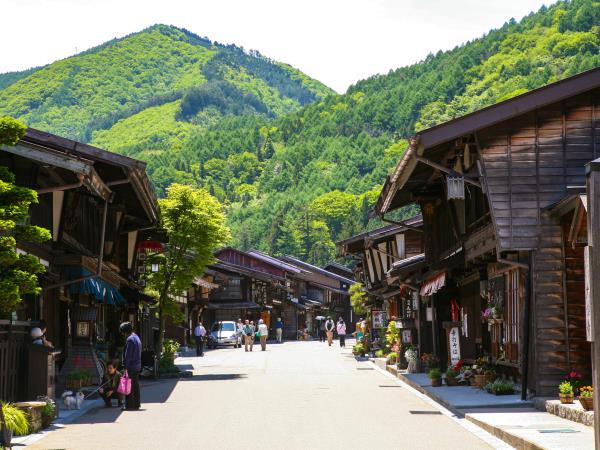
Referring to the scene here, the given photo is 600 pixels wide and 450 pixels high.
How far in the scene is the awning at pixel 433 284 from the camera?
86.5 feet

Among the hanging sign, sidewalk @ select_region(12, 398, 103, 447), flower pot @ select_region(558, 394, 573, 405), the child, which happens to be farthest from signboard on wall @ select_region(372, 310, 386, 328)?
flower pot @ select_region(558, 394, 573, 405)

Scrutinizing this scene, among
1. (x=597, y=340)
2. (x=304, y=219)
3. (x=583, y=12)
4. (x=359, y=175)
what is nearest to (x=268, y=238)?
(x=304, y=219)

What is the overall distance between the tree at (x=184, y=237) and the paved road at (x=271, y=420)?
225 inches

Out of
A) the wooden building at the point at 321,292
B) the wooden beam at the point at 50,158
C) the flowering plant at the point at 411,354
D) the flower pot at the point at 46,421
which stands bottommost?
the flower pot at the point at 46,421

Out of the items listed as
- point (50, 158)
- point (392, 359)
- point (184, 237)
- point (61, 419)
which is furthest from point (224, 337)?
point (50, 158)

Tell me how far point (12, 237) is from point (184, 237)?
68.4ft

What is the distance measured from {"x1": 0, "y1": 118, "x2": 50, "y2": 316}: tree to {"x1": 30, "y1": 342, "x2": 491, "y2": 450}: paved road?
234 cm

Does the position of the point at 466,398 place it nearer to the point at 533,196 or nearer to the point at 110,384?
the point at 533,196

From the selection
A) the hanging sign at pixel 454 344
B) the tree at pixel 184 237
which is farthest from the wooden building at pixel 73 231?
the hanging sign at pixel 454 344

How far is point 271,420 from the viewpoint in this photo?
1675 centimetres

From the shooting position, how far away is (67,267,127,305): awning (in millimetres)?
21766

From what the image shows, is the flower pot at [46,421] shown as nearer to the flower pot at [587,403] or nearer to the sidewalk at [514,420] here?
the sidewalk at [514,420]

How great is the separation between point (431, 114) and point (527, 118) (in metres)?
170

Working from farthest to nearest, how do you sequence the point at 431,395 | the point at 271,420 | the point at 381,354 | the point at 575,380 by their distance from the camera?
the point at 381,354
the point at 431,395
the point at 271,420
the point at 575,380
